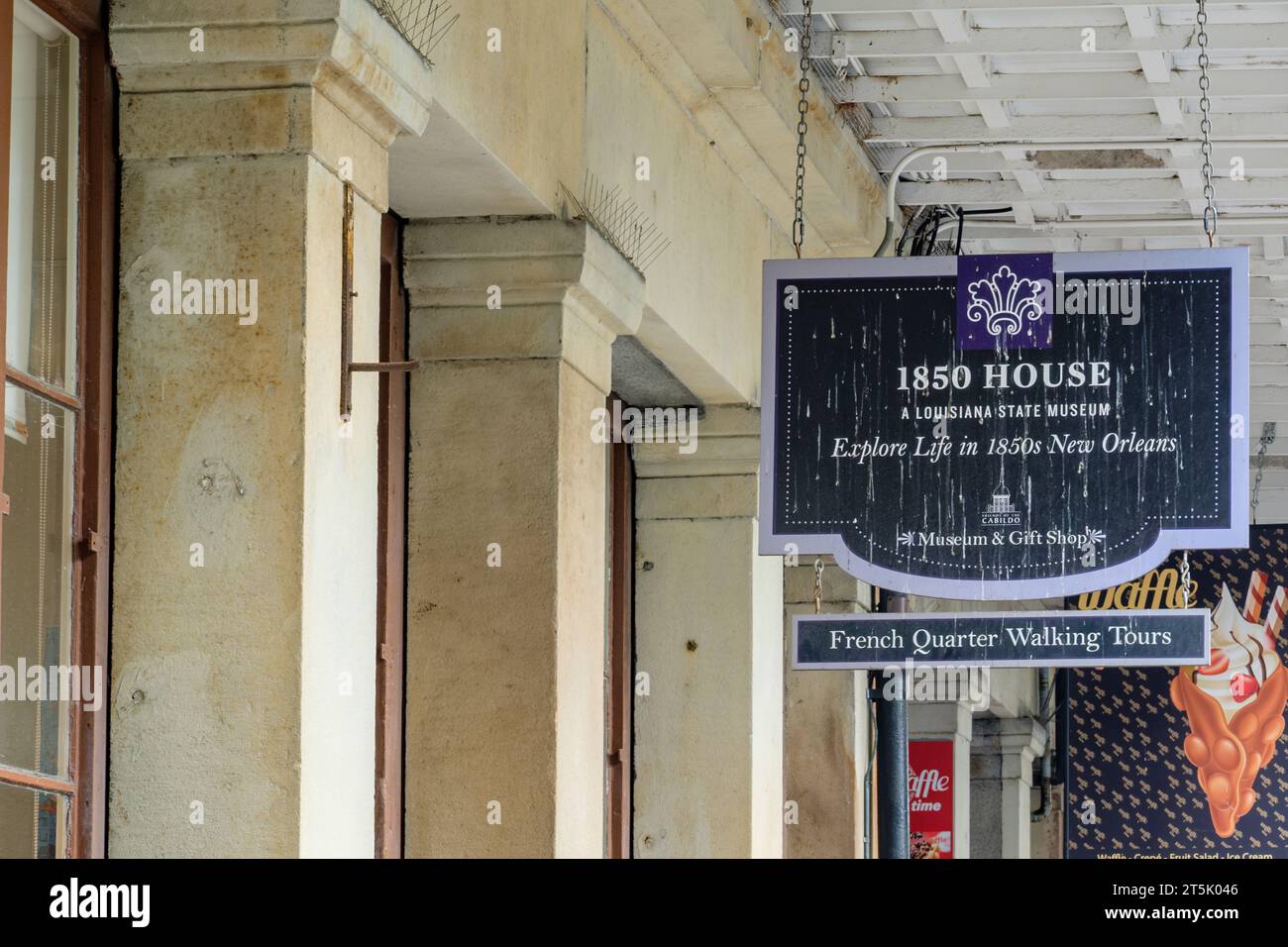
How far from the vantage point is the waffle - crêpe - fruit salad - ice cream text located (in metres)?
15.5

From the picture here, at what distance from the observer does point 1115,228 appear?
39.3 ft

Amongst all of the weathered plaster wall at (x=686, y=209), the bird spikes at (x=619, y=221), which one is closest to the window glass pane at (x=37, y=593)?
the bird spikes at (x=619, y=221)

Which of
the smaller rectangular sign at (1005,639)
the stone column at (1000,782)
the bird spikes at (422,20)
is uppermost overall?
the bird spikes at (422,20)

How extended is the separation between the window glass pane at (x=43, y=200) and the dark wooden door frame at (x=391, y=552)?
177cm

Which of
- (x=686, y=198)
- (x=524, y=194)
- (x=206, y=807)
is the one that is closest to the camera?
(x=206, y=807)

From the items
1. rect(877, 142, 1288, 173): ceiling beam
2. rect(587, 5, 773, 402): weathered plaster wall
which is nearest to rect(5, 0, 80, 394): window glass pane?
rect(587, 5, 773, 402): weathered plaster wall

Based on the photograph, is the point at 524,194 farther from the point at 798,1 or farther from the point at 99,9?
the point at 798,1

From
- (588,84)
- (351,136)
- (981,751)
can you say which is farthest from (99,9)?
(981,751)

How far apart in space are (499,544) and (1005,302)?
2.05 m

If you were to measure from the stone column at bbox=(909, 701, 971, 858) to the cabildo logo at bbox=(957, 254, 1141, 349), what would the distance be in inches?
370

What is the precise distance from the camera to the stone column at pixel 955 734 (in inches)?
647
